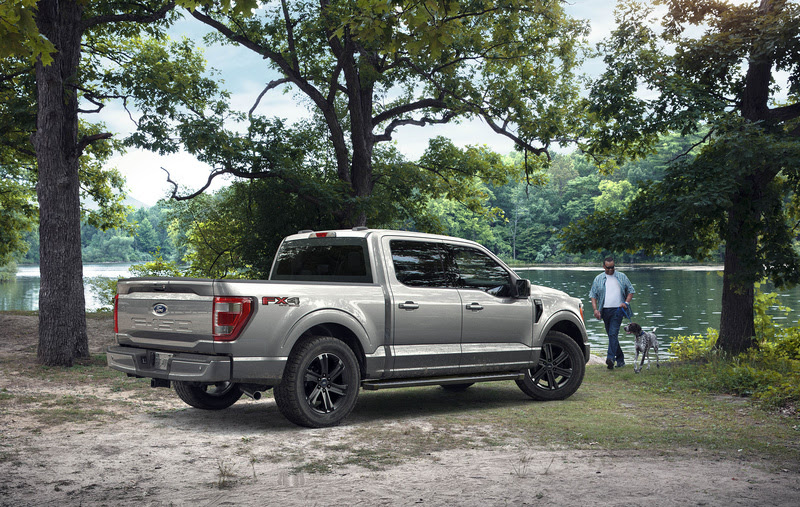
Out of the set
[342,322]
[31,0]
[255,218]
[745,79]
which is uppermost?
[745,79]

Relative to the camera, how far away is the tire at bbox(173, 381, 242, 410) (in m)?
8.48

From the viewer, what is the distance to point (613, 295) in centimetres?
1380

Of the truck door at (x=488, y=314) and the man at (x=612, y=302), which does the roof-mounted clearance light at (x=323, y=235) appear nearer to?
the truck door at (x=488, y=314)

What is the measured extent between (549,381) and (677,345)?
26.0 ft


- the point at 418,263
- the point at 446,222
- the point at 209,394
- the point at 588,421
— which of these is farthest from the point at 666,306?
the point at 446,222

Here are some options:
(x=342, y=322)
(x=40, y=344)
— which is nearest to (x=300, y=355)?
(x=342, y=322)

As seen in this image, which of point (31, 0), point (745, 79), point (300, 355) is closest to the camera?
point (31, 0)

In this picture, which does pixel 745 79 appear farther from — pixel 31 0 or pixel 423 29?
pixel 31 0

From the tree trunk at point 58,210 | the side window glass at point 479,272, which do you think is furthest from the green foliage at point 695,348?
the tree trunk at point 58,210

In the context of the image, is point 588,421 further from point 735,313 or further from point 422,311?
point 735,313

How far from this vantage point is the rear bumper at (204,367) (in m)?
6.84

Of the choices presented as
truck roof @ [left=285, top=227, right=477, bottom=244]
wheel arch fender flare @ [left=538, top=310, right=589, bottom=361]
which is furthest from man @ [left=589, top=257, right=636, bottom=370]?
truck roof @ [left=285, top=227, right=477, bottom=244]

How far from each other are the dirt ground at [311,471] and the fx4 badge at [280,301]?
1221 millimetres

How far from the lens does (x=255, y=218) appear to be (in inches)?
767
